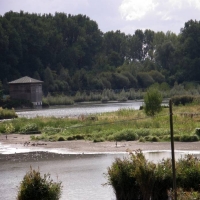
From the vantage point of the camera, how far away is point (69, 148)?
42156 mm

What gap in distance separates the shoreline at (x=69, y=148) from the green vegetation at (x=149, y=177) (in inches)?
548

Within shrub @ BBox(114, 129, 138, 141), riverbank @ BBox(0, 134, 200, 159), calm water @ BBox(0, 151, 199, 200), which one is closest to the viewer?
calm water @ BBox(0, 151, 199, 200)

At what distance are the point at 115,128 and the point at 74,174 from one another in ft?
62.7

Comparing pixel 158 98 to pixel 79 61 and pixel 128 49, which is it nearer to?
pixel 79 61

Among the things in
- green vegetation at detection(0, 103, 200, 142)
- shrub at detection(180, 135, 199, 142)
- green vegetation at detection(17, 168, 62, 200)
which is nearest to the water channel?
green vegetation at detection(17, 168, 62, 200)

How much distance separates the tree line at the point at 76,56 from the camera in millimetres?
135625

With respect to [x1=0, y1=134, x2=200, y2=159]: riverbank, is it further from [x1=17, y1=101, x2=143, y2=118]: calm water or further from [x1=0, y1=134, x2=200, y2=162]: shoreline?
[x1=17, y1=101, x2=143, y2=118]: calm water

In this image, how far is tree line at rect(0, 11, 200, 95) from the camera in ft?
445

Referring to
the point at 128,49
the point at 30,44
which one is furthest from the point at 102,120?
the point at 128,49

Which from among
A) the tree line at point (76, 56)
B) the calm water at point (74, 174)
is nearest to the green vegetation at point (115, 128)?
the calm water at point (74, 174)

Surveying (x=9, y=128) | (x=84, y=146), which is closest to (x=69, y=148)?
(x=84, y=146)

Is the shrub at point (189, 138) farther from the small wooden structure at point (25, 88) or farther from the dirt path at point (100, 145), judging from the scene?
the small wooden structure at point (25, 88)

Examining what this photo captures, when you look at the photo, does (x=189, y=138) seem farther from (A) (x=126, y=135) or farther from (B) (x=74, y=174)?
(B) (x=74, y=174)

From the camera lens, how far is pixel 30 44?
141000 mm
